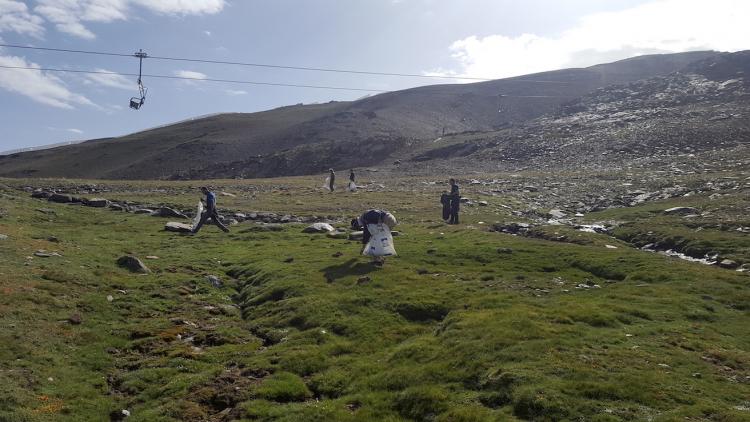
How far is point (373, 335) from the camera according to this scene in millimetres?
16484

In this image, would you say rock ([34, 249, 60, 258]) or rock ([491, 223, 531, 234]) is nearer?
rock ([34, 249, 60, 258])

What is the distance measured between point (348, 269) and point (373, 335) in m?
7.49

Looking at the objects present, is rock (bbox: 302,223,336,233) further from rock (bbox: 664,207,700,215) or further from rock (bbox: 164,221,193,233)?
rock (bbox: 664,207,700,215)

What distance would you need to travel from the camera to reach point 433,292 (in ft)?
66.2

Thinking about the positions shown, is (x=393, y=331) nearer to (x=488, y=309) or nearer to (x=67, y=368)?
(x=488, y=309)

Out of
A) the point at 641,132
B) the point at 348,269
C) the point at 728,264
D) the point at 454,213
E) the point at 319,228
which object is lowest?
the point at 728,264

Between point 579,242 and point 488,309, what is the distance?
16.1m

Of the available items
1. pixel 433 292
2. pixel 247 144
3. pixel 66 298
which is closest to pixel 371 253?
pixel 433 292

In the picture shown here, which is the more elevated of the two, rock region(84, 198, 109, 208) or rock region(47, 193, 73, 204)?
rock region(47, 193, 73, 204)

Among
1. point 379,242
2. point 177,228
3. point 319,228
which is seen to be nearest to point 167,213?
point 177,228

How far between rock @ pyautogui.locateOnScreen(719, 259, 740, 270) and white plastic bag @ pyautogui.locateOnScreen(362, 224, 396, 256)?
49.5 ft

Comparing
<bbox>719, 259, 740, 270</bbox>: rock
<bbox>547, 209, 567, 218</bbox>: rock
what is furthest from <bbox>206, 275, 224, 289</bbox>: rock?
<bbox>547, 209, 567, 218</bbox>: rock

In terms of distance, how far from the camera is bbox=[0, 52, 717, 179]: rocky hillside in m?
126

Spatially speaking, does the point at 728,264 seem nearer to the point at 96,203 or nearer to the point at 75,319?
the point at 75,319
